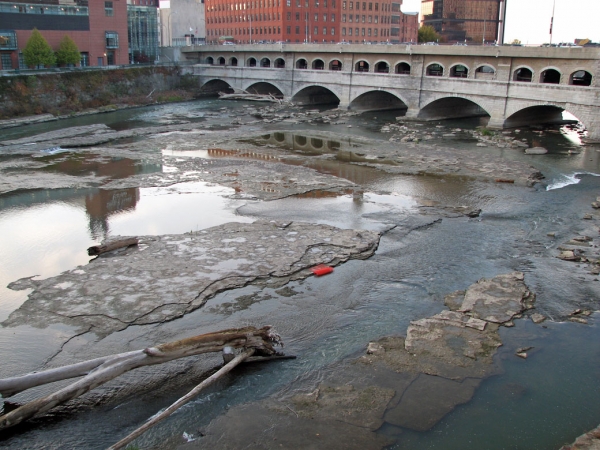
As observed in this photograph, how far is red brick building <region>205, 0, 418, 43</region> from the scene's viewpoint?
99375 mm

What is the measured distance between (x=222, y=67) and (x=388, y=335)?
235ft

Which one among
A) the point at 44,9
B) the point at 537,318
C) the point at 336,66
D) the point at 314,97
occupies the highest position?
the point at 44,9

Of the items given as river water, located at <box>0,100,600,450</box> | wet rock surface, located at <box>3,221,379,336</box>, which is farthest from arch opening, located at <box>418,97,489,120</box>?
wet rock surface, located at <box>3,221,379,336</box>

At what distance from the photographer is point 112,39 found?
253 feet

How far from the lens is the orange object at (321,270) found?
62.3 feet

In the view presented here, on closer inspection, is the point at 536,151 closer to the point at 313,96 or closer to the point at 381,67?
the point at 381,67

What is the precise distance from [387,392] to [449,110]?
4946cm

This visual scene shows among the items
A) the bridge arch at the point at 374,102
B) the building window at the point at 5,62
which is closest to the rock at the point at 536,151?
the bridge arch at the point at 374,102

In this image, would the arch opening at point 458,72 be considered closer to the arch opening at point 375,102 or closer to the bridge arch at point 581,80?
the arch opening at point 375,102

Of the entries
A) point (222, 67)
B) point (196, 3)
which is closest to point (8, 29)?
point (222, 67)

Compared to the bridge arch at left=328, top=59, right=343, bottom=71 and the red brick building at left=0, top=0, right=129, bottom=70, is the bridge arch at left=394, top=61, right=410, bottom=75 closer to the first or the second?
the bridge arch at left=328, top=59, right=343, bottom=71

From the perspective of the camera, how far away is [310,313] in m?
16.5

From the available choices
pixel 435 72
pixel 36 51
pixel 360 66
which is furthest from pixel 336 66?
pixel 36 51

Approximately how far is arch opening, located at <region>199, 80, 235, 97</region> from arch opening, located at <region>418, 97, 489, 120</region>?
3556 cm
